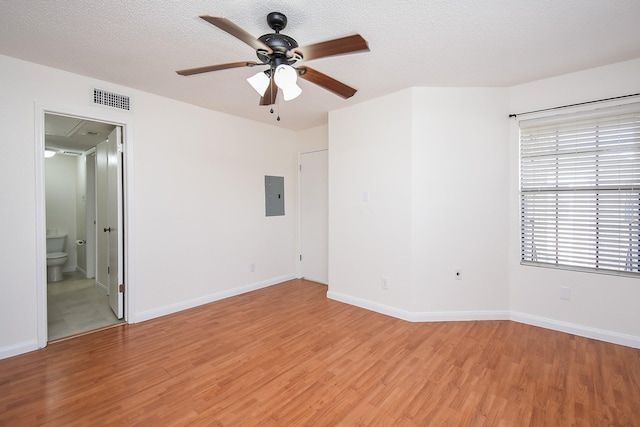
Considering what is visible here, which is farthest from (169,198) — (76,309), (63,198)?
(63,198)

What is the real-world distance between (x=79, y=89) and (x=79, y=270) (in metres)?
4.25

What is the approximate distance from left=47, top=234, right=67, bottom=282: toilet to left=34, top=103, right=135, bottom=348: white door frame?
8.70ft

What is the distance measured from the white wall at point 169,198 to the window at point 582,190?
328cm

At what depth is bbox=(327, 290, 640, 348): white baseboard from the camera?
2.60 meters

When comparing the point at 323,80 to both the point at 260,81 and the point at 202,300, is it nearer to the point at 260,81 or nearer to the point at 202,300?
the point at 260,81

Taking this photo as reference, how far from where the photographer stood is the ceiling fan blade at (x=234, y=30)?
1.36m

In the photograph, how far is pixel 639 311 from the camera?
251cm

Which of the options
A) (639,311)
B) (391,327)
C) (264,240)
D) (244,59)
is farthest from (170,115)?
(639,311)

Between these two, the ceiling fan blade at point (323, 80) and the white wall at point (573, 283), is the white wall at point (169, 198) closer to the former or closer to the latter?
the ceiling fan blade at point (323, 80)

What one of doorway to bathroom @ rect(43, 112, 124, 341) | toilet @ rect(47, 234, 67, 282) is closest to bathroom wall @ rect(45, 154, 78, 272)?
doorway to bathroom @ rect(43, 112, 124, 341)

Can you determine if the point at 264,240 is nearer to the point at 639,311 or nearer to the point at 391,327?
the point at 391,327

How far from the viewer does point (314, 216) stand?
4.66 metres

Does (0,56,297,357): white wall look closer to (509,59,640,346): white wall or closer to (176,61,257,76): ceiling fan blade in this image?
(176,61,257,76): ceiling fan blade

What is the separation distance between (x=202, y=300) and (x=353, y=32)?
3364mm
